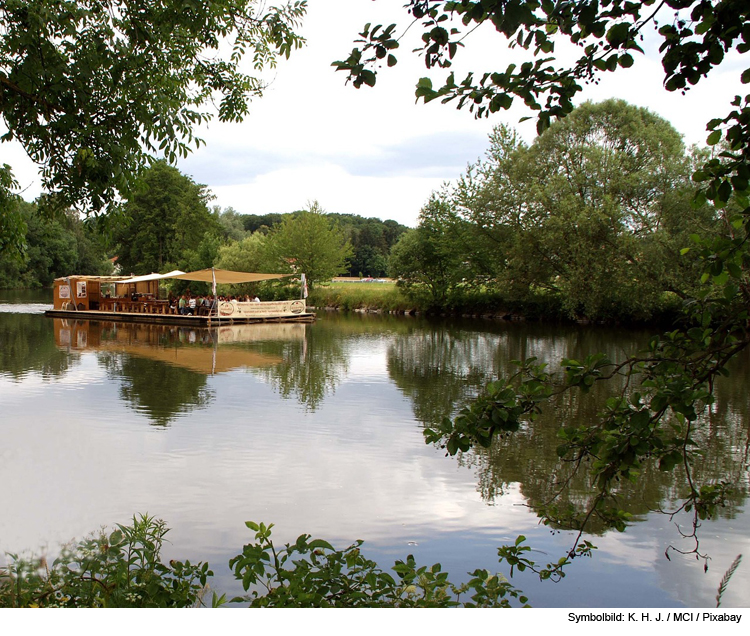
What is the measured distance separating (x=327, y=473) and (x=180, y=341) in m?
15.4

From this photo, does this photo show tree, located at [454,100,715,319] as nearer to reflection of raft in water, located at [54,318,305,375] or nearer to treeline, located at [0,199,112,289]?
reflection of raft in water, located at [54,318,305,375]

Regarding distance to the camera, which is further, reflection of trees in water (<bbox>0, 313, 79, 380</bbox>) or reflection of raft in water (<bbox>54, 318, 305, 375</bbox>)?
reflection of raft in water (<bbox>54, 318, 305, 375</bbox>)

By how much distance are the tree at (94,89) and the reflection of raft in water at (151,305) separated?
2234cm

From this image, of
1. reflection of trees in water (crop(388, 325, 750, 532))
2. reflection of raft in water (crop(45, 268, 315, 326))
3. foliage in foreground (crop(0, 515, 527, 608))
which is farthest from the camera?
reflection of raft in water (crop(45, 268, 315, 326))

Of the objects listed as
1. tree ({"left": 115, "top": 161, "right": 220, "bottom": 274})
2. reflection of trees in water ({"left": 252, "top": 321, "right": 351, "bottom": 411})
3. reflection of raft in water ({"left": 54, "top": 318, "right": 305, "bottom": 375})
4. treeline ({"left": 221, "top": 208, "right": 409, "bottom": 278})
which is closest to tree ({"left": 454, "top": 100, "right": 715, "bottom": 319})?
reflection of trees in water ({"left": 252, "top": 321, "right": 351, "bottom": 411})

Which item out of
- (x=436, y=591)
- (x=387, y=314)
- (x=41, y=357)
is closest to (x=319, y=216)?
(x=387, y=314)

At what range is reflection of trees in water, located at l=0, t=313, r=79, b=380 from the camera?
45.1ft

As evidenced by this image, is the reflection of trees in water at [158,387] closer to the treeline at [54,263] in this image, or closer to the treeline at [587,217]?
the treeline at [587,217]

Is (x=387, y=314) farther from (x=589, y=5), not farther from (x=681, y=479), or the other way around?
(x=589, y=5)

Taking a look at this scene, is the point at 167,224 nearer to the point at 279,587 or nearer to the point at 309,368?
the point at 309,368

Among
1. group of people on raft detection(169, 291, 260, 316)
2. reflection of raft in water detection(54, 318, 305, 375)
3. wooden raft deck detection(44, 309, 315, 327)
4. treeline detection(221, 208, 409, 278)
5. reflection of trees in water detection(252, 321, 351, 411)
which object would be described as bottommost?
reflection of trees in water detection(252, 321, 351, 411)

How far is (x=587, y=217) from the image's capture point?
1031 inches

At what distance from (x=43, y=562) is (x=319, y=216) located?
3990 cm

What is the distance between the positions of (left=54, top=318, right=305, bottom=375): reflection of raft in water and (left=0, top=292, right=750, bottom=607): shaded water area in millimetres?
1179
